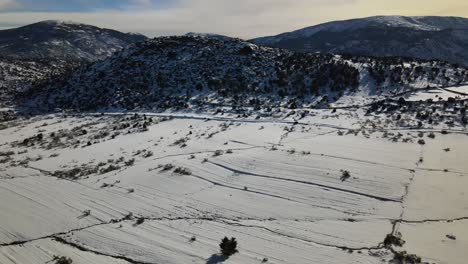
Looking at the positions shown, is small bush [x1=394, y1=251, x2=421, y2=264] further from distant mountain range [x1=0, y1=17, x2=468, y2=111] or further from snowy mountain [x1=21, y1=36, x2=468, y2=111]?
snowy mountain [x1=21, y1=36, x2=468, y2=111]

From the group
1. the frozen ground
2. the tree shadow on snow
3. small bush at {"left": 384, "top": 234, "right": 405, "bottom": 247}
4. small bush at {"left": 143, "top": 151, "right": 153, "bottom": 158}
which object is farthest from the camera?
small bush at {"left": 143, "top": 151, "right": 153, "bottom": 158}

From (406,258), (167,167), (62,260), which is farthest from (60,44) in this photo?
(406,258)

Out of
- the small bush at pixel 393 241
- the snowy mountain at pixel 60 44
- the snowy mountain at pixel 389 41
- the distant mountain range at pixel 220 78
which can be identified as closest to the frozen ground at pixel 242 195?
the small bush at pixel 393 241

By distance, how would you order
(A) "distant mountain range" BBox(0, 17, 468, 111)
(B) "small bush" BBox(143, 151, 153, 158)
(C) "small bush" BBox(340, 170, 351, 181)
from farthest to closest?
(A) "distant mountain range" BBox(0, 17, 468, 111) → (B) "small bush" BBox(143, 151, 153, 158) → (C) "small bush" BBox(340, 170, 351, 181)

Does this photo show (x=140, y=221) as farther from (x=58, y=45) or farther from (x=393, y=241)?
(x=58, y=45)

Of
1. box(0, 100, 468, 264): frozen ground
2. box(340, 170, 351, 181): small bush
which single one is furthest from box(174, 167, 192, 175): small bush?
box(340, 170, 351, 181): small bush

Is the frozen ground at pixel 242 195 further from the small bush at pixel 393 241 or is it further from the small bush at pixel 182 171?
the small bush at pixel 393 241

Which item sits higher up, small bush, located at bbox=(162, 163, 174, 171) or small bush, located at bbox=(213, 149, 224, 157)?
small bush, located at bbox=(213, 149, 224, 157)
